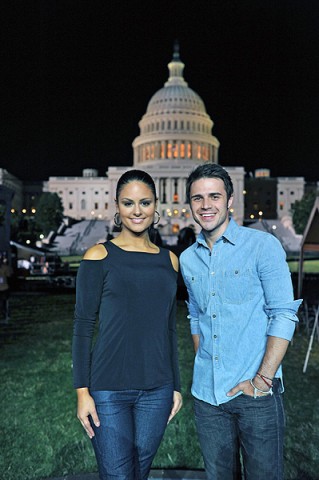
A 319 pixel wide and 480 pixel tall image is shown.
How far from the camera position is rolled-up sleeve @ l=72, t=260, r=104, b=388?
2.63 metres

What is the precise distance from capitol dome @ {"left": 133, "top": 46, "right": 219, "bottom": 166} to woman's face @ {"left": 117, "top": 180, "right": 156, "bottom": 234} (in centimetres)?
9151

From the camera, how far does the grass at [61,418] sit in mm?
4805

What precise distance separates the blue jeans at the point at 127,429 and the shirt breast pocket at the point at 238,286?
73 centimetres

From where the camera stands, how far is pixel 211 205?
9.41 feet

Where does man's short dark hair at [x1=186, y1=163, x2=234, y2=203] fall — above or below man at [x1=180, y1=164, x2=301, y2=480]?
above

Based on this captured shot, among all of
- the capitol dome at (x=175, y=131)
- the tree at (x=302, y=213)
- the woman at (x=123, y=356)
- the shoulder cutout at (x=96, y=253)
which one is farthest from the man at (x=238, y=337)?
the capitol dome at (x=175, y=131)

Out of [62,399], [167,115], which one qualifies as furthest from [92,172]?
[62,399]

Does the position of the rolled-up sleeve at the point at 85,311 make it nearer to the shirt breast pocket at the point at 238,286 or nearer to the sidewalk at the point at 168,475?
the shirt breast pocket at the point at 238,286

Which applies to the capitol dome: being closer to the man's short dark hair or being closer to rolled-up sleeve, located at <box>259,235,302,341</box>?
the man's short dark hair

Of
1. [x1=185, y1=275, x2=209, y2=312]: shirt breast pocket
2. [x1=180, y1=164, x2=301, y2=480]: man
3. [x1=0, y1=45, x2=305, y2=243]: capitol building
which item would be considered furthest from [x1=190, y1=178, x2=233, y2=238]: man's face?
A: [x1=0, y1=45, x2=305, y2=243]: capitol building

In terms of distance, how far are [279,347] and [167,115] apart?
100335mm

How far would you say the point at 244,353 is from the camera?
2729mm

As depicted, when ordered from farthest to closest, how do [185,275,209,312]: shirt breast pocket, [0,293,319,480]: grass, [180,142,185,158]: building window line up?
1. [180,142,185,158]: building window
2. [0,293,319,480]: grass
3. [185,275,209,312]: shirt breast pocket

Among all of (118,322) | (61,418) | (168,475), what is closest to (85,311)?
(118,322)
